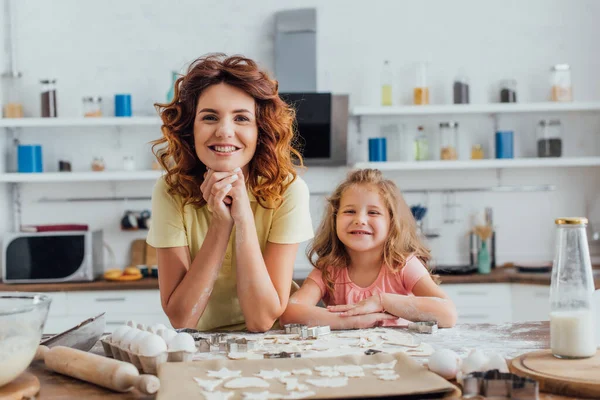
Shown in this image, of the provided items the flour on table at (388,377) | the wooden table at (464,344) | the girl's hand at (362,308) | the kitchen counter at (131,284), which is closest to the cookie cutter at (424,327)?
the wooden table at (464,344)

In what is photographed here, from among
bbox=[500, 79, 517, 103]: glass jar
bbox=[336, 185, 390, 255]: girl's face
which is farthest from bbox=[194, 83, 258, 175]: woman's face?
bbox=[500, 79, 517, 103]: glass jar

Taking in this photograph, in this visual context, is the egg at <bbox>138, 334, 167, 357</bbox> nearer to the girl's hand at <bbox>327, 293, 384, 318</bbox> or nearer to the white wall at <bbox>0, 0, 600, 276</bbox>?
the girl's hand at <bbox>327, 293, 384, 318</bbox>

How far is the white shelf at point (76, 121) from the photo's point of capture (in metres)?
4.01

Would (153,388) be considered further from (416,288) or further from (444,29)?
(444,29)

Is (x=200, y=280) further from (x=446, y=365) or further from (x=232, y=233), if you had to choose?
(x=446, y=365)

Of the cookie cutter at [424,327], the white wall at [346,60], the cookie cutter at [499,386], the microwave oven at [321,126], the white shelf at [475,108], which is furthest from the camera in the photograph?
the white wall at [346,60]

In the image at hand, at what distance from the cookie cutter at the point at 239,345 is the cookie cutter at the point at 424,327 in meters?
0.38

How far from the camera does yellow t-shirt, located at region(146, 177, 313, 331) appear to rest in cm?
182

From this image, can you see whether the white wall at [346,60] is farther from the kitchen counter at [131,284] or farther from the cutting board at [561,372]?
the cutting board at [561,372]

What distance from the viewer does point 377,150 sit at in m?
4.05

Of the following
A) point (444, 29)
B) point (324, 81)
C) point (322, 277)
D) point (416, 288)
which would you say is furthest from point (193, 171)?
point (444, 29)

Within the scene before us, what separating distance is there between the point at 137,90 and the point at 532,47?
7.88 feet

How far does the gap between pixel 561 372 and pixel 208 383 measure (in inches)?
22.0

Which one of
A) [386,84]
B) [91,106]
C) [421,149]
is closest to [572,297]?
[421,149]
